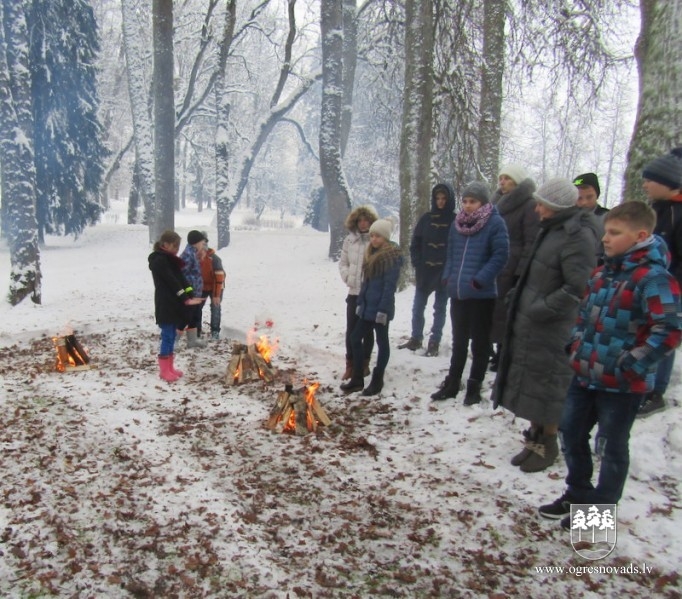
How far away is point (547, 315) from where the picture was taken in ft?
13.3

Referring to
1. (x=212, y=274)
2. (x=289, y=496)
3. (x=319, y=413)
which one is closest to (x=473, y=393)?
(x=319, y=413)

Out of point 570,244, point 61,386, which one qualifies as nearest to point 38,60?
point 61,386

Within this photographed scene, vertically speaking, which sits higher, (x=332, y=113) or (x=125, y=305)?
(x=332, y=113)

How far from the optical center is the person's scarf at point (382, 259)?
5.98 meters

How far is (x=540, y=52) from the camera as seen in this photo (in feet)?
36.9

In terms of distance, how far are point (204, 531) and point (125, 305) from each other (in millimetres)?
8696

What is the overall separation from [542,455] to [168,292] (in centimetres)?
483

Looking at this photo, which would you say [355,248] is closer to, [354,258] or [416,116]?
[354,258]

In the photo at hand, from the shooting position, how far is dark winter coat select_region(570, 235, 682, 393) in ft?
9.92

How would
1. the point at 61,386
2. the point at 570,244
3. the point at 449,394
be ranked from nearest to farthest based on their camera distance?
1. the point at 570,244
2. the point at 449,394
3. the point at 61,386

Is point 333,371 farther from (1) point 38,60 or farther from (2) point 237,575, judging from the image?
(1) point 38,60

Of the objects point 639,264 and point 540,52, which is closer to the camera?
point 639,264

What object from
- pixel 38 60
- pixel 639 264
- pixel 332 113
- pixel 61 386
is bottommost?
pixel 61 386

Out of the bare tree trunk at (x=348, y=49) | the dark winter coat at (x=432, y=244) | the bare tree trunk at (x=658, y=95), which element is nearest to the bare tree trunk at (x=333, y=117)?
the bare tree trunk at (x=348, y=49)
